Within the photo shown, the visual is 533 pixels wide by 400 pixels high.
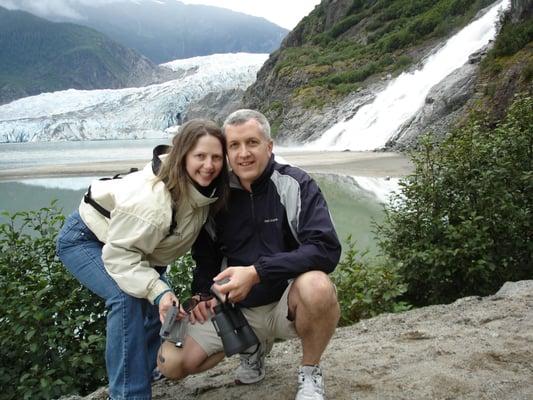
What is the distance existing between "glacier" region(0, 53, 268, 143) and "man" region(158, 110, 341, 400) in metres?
56.2

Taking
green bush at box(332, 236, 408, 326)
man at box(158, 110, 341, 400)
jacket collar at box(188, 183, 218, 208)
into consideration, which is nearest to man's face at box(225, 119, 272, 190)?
man at box(158, 110, 341, 400)

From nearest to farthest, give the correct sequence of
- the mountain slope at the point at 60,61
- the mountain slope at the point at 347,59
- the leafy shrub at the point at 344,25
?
the mountain slope at the point at 347,59 → the leafy shrub at the point at 344,25 → the mountain slope at the point at 60,61

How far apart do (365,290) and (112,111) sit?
57060 millimetres

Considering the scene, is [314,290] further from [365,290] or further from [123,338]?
[365,290]

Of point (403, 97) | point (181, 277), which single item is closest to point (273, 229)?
point (181, 277)

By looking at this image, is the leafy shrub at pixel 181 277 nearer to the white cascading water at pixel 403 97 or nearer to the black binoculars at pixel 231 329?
the black binoculars at pixel 231 329

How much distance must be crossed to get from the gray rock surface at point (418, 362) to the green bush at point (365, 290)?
10.7 inches

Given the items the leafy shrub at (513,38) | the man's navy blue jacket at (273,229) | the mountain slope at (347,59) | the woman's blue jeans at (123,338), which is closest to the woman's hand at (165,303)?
the woman's blue jeans at (123,338)

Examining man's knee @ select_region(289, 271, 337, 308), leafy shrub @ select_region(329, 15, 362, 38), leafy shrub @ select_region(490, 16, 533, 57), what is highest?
leafy shrub @ select_region(329, 15, 362, 38)

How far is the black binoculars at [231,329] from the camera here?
2104 mm

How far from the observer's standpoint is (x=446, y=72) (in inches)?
952

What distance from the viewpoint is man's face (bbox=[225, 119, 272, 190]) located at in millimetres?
2221

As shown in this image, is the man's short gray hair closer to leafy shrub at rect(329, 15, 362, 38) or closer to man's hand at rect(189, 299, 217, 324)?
man's hand at rect(189, 299, 217, 324)

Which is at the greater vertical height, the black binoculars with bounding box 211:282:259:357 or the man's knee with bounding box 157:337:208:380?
the black binoculars with bounding box 211:282:259:357
